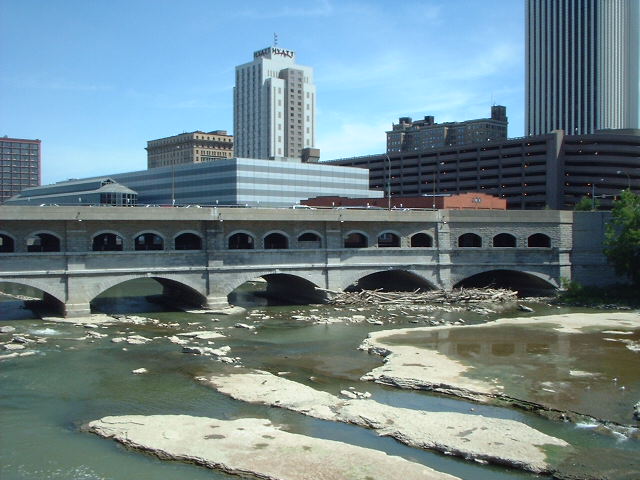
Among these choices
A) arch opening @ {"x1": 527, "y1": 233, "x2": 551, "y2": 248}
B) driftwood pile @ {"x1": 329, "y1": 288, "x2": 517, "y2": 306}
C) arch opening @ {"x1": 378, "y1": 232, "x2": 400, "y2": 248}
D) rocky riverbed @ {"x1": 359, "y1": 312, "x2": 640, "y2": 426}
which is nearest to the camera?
rocky riverbed @ {"x1": 359, "y1": 312, "x2": 640, "y2": 426}

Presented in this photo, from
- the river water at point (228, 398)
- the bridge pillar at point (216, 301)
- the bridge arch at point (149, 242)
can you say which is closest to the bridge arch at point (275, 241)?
the bridge pillar at point (216, 301)

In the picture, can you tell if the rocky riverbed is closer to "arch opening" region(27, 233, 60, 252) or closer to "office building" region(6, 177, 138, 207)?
"arch opening" region(27, 233, 60, 252)

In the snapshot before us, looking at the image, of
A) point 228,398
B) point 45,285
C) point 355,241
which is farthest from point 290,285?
point 228,398

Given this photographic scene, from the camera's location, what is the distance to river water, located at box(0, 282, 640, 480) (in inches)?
877

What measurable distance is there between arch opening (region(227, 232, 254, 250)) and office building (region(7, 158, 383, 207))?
51100 mm

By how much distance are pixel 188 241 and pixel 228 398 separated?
27452mm

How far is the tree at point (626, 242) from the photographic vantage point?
59.8 m

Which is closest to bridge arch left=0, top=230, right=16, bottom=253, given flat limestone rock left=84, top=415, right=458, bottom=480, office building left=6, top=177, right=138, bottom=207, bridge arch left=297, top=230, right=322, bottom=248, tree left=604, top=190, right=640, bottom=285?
bridge arch left=297, top=230, right=322, bottom=248

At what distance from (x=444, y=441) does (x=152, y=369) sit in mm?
17013

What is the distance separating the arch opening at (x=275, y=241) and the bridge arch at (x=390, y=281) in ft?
20.9

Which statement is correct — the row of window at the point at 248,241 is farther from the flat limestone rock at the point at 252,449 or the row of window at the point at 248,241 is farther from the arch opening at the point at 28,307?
the flat limestone rock at the point at 252,449

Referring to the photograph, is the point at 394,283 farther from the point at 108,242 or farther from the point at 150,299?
the point at 108,242

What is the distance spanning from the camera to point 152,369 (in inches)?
1352

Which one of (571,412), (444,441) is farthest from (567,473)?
(571,412)
